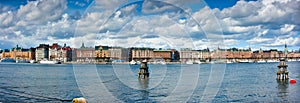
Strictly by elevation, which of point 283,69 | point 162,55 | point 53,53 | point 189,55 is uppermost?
point 53,53

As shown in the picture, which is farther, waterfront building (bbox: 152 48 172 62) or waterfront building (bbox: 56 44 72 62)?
waterfront building (bbox: 152 48 172 62)

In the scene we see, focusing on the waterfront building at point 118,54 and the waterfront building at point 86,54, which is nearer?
the waterfront building at point 118,54

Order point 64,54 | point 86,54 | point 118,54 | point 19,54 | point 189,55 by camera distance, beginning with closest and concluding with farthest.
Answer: point 118,54, point 86,54, point 64,54, point 189,55, point 19,54

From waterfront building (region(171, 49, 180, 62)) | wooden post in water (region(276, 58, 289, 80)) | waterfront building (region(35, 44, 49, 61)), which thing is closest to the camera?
wooden post in water (region(276, 58, 289, 80))

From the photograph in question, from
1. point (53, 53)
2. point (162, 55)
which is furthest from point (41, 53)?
point (162, 55)

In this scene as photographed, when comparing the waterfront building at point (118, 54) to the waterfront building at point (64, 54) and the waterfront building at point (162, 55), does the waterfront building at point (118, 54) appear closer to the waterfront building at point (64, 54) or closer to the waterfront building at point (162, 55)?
the waterfront building at point (162, 55)

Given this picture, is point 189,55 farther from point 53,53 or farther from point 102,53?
point 53,53

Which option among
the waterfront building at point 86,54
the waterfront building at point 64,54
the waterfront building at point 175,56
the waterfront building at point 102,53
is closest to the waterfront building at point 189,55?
the waterfront building at point 175,56

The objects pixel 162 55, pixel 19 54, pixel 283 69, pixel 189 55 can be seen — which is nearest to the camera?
pixel 283 69

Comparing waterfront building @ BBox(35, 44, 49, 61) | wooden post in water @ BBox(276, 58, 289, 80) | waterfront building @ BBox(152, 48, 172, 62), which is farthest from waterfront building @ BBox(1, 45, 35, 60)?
wooden post in water @ BBox(276, 58, 289, 80)

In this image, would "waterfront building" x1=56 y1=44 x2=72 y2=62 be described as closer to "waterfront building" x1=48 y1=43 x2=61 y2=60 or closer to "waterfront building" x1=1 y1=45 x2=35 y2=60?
"waterfront building" x1=48 y1=43 x2=61 y2=60

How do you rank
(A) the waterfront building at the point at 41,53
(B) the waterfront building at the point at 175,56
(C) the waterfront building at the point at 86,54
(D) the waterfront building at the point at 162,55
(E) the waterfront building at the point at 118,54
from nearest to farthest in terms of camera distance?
1. (E) the waterfront building at the point at 118,54
2. (C) the waterfront building at the point at 86,54
3. (A) the waterfront building at the point at 41,53
4. (D) the waterfront building at the point at 162,55
5. (B) the waterfront building at the point at 175,56

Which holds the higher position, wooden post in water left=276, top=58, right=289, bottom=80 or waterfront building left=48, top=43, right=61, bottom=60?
waterfront building left=48, top=43, right=61, bottom=60

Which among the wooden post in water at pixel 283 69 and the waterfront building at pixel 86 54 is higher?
the waterfront building at pixel 86 54
